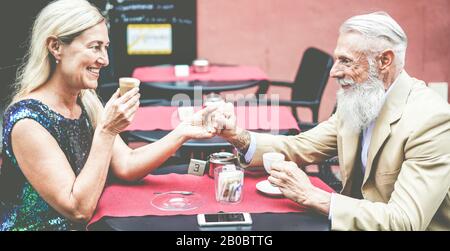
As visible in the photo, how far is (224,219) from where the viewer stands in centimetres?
199

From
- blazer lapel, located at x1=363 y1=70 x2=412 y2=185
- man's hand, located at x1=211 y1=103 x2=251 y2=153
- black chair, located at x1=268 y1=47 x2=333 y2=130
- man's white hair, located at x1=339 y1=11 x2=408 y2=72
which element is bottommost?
black chair, located at x1=268 y1=47 x2=333 y2=130

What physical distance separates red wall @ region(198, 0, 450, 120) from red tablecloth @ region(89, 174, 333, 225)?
351 centimetres

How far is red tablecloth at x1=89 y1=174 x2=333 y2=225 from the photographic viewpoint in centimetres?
209

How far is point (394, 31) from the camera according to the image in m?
2.20

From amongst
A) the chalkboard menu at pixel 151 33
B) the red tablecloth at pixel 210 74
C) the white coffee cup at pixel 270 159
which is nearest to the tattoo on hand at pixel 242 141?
the white coffee cup at pixel 270 159

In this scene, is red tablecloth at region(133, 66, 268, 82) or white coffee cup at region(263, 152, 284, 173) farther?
red tablecloth at region(133, 66, 268, 82)

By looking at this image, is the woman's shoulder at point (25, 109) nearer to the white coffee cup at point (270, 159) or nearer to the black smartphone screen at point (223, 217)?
the black smartphone screen at point (223, 217)

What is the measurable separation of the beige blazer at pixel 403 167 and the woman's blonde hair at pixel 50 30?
3.61 ft

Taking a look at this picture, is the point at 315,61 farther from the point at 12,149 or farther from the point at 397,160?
the point at 12,149

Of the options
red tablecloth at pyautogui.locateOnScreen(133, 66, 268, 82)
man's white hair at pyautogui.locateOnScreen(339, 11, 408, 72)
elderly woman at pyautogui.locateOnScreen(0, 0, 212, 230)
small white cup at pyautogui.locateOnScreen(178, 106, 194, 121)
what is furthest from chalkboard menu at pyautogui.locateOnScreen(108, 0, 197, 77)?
man's white hair at pyautogui.locateOnScreen(339, 11, 408, 72)

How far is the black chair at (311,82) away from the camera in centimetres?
432

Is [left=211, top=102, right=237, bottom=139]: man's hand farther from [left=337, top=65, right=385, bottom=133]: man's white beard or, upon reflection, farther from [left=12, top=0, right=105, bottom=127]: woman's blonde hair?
[left=12, top=0, right=105, bottom=127]: woman's blonde hair

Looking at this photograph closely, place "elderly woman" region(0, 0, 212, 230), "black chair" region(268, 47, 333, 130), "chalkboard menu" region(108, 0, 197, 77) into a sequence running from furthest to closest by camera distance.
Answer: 1. "chalkboard menu" region(108, 0, 197, 77)
2. "black chair" region(268, 47, 333, 130)
3. "elderly woman" region(0, 0, 212, 230)
